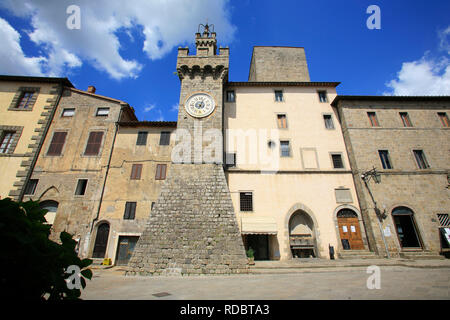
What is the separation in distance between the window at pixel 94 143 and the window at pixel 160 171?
541 centimetres

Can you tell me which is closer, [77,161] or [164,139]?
[77,161]

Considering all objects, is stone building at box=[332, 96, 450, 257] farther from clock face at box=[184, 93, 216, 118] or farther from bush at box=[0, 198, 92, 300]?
bush at box=[0, 198, 92, 300]

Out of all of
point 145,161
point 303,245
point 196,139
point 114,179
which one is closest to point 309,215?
point 303,245

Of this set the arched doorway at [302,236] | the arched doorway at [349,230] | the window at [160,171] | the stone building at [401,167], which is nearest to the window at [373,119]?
the stone building at [401,167]

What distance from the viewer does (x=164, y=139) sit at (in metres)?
17.0

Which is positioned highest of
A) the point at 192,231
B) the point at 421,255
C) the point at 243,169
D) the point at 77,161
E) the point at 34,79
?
the point at 34,79

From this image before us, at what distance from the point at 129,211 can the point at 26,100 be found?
14.4 m

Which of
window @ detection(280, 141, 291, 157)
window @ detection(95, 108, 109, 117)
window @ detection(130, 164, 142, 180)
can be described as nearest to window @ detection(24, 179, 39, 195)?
window @ detection(95, 108, 109, 117)

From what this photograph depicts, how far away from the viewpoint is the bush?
154 cm

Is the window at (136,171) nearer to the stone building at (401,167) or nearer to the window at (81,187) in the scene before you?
the window at (81,187)

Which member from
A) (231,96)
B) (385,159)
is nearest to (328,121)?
(385,159)

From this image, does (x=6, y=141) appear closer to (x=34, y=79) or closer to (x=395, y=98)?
(x=34, y=79)

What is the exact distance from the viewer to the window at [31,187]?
1499 centimetres

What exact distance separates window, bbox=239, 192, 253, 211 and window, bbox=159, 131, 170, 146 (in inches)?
302
